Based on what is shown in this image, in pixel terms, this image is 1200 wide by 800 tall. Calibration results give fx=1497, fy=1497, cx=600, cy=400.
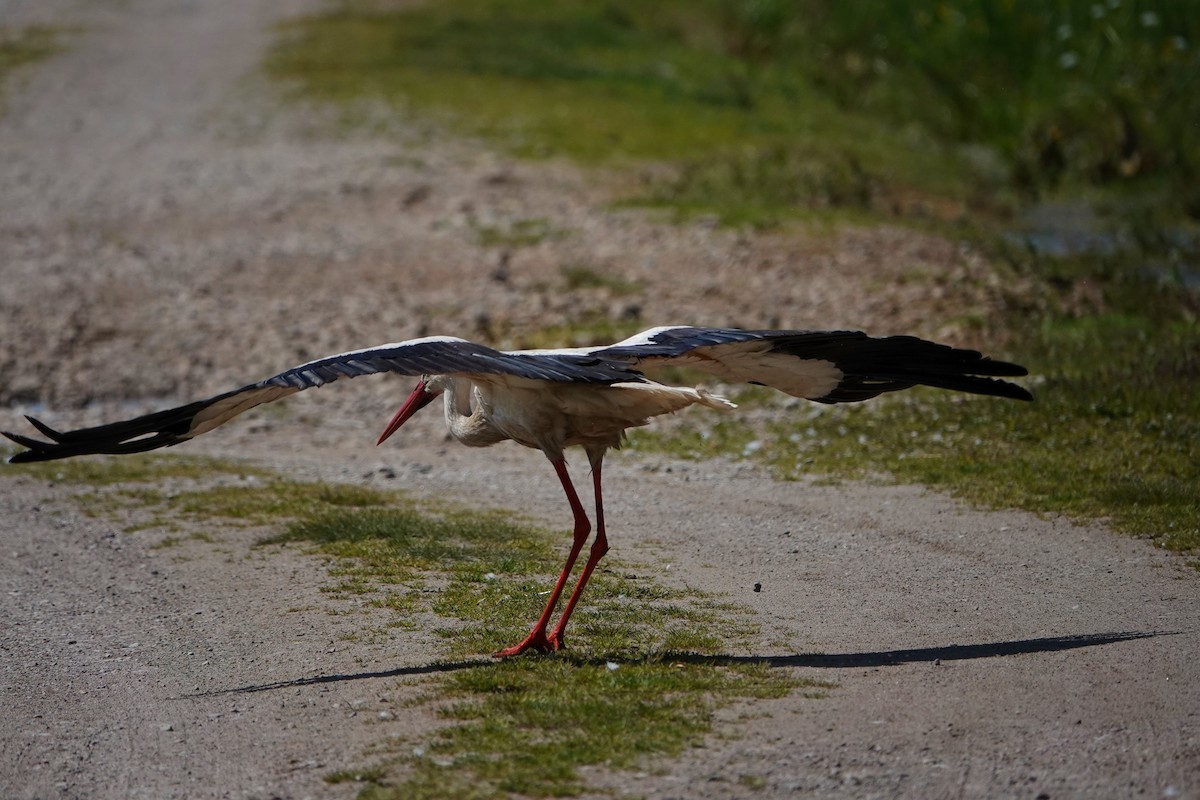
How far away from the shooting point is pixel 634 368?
612cm

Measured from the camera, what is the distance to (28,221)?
1528 centimetres

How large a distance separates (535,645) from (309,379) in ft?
4.51

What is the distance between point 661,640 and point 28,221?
11460 millimetres

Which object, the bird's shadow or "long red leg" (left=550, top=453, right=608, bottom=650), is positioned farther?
"long red leg" (left=550, top=453, right=608, bottom=650)

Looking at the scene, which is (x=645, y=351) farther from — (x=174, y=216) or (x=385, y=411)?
(x=174, y=216)

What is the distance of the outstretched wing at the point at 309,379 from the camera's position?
Result: 5.37 meters

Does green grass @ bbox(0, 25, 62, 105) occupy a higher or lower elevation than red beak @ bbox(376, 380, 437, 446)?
lower

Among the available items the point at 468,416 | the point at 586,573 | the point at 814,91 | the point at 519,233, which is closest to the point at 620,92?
the point at 814,91

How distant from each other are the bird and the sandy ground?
0.91 meters

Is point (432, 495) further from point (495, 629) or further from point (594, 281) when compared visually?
point (594, 281)

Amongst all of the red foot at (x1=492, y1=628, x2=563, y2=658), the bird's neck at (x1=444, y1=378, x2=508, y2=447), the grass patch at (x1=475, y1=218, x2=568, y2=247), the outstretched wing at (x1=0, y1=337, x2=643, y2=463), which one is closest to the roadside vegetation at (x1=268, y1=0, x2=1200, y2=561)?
the grass patch at (x1=475, y1=218, x2=568, y2=247)

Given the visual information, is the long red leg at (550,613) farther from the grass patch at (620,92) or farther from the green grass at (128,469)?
the grass patch at (620,92)

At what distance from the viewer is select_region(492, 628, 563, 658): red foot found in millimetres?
5785

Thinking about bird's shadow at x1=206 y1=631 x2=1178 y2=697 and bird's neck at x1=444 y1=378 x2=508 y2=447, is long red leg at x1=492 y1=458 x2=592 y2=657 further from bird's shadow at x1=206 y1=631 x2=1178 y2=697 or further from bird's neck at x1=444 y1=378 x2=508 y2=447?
bird's neck at x1=444 y1=378 x2=508 y2=447
